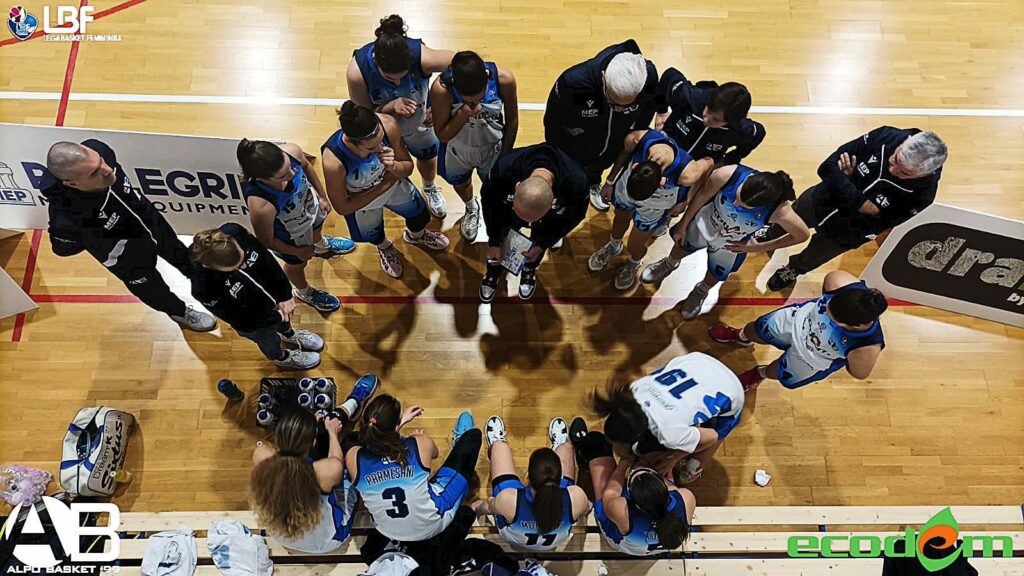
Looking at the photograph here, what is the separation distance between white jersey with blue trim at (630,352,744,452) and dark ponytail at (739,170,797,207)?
3.41 ft

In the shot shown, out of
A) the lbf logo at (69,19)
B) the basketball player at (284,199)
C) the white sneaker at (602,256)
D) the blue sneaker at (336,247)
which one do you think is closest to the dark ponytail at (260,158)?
the basketball player at (284,199)

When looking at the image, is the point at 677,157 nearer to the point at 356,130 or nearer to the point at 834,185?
the point at 834,185

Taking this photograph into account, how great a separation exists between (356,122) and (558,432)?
2.68 m

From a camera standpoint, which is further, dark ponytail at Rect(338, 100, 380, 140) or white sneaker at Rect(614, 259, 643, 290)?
white sneaker at Rect(614, 259, 643, 290)

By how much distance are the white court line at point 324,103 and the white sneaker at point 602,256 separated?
5.42 feet

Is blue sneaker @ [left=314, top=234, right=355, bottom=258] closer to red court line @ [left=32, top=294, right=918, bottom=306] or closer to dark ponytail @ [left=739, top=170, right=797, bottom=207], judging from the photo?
red court line @ [left=32, top=294, right=918, bottom=306]

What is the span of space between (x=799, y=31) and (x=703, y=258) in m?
2.85

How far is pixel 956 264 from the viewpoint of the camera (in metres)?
4.97

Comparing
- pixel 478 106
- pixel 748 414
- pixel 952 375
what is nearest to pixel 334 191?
pixel 478 106

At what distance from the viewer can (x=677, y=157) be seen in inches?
166

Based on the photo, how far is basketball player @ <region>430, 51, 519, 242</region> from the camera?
12.9 feet

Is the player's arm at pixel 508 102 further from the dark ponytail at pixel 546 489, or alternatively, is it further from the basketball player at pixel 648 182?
the dark ponytail at pixel 546 489

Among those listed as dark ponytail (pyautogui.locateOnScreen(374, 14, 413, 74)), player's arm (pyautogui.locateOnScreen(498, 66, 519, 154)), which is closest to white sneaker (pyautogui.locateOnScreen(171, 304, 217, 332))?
dark ponytail (pyautogui.locateOnScreen(374, 14, 413, 74))

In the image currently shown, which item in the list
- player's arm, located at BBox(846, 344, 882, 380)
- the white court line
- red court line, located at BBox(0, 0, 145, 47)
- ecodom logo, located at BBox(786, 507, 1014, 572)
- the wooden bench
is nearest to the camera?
player's arm, located at BBox(846, 344, 882, 380)
